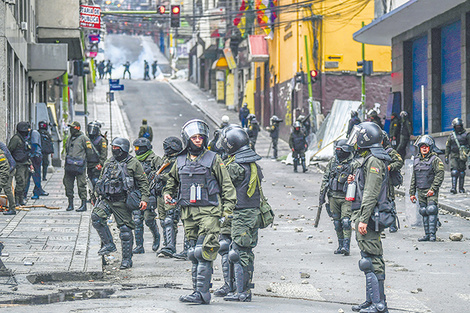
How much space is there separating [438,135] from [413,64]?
4346 mm

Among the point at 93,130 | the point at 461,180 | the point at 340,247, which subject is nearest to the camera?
the point at 340,247

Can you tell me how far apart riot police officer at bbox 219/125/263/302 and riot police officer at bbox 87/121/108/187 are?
8.30 meters

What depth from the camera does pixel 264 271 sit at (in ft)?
34.9

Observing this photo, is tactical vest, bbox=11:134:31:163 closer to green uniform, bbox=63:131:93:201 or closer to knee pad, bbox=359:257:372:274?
green uniform, bbox=63:131:93:201

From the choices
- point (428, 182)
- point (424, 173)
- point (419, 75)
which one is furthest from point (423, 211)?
point (419, 75)

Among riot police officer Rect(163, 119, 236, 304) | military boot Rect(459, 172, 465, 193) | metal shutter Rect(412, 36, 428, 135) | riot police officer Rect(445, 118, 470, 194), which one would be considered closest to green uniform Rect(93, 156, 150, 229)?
riot police officer Rect(163, 119, 236, 304)

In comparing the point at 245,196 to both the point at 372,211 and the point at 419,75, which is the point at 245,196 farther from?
the point at 419,75

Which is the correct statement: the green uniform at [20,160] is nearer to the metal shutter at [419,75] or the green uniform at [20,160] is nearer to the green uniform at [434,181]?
the green uniform at [434,181]

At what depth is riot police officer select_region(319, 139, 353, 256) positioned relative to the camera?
1202 centimetres

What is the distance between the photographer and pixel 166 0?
97438 mm

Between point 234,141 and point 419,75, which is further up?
point 419,75

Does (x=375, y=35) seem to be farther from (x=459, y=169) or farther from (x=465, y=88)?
(x=459, y=169)

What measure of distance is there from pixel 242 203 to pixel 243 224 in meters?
0.22

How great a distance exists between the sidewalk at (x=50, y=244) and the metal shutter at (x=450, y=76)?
12.2 m
